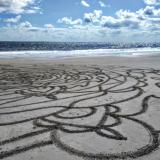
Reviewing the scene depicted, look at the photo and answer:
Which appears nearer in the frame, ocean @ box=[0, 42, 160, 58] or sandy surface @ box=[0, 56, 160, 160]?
sandy surface @ box=[0, 56, 160, 160]

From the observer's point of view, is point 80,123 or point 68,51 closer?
point 80,123

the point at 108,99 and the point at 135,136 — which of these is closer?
the point at 135,136

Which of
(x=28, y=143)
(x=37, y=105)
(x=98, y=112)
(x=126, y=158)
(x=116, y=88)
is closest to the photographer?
(x=126, y=158)

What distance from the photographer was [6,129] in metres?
4.59

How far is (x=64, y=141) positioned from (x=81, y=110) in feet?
5.40

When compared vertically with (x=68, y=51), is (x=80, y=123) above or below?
above

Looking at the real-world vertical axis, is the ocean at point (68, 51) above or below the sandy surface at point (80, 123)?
below

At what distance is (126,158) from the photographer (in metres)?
3.54

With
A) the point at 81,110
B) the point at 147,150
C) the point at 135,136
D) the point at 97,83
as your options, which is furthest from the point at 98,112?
the point at 97,83

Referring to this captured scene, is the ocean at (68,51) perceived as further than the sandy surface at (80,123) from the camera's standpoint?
Yes

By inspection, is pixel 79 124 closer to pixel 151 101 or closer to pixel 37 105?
pixel 37 105

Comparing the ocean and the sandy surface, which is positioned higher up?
the sandy surface

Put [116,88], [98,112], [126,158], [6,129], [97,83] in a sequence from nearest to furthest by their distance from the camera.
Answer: [126,158] → [6,129] → [98,112] → [116,88] → [97,83]

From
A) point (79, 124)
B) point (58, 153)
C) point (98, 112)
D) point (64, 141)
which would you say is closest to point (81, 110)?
point (98, 112)
